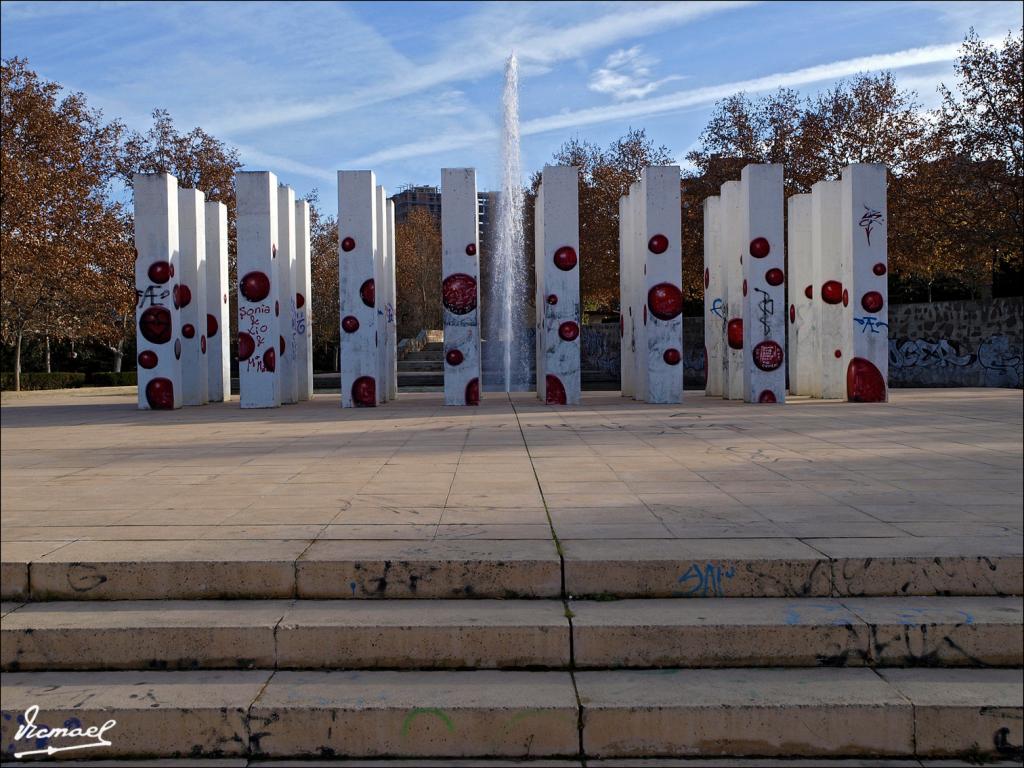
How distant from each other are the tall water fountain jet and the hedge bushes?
14.7 meters

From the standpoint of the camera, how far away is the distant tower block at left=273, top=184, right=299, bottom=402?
59.6 ft

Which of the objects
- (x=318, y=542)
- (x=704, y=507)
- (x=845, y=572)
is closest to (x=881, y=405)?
(x=704, y=507)

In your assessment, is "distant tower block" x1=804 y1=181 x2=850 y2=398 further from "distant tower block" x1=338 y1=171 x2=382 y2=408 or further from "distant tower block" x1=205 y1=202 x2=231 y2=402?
"distant tower block" x1=205 y1=202 x2=231 y2=402

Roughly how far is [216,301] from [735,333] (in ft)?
38.4

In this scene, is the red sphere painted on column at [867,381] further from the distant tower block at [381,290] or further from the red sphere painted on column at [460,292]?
the distant tower block at [381,290]

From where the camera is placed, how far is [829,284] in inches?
663

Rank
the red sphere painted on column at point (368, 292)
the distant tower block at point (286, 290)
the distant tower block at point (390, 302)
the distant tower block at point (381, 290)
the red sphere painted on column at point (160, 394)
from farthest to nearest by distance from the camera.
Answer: the distant tower block at point (390, 302), the distant tower block at point (286, 290), the distant tower block at point (381, 290), the red sphere painted on column at point (160, 394), the red sphere painted on column at point (368, 292)

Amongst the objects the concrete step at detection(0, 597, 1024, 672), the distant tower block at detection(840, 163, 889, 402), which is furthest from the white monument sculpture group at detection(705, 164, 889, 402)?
the concrete step at detection(0, 597, 1024, 672)

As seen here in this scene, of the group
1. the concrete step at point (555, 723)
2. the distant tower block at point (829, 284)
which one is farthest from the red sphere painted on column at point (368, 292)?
the concrete step at point (555, 723)

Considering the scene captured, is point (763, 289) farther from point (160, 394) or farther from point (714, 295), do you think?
point (160, 394)

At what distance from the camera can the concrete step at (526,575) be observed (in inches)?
175

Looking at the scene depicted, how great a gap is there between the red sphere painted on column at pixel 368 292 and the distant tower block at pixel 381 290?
0.47 metres

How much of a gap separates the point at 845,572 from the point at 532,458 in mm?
4606

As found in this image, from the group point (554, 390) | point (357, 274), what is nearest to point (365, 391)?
point (357, 274)
